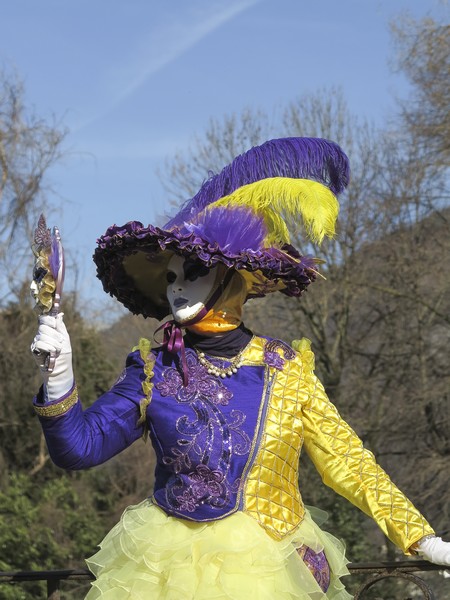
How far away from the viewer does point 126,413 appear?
9.55 ft

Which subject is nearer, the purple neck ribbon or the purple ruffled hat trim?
the purple ruffled hat trim

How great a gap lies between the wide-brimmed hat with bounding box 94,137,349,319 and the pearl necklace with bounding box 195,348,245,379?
0.95 feet

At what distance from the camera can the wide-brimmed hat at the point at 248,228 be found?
2889 mm

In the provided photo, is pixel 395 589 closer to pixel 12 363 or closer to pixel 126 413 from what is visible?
pixel 12 363

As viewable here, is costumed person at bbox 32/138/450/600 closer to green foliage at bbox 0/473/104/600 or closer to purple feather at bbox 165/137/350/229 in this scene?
purple feather at bbox 165/137/350/229

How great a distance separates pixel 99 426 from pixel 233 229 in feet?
2.44

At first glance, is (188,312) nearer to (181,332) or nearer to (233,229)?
(181,332)

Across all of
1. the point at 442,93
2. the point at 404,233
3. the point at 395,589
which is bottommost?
the point at 395,589

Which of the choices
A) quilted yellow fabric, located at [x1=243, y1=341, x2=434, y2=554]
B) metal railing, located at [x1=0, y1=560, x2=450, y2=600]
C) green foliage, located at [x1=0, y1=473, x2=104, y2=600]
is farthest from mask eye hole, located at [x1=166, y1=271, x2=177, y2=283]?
green foliage, located at [x1=0, y1=473, x2=104, y2=600]

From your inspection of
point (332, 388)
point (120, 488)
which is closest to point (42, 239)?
point (120, 488)

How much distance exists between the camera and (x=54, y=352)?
2.52 meters

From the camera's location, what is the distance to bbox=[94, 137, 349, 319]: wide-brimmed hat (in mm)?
2889

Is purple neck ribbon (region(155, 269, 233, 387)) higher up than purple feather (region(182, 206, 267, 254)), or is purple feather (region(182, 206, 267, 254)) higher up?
purple feather (region(182, 206, 267, 254))

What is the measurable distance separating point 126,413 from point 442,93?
29.3 ft
